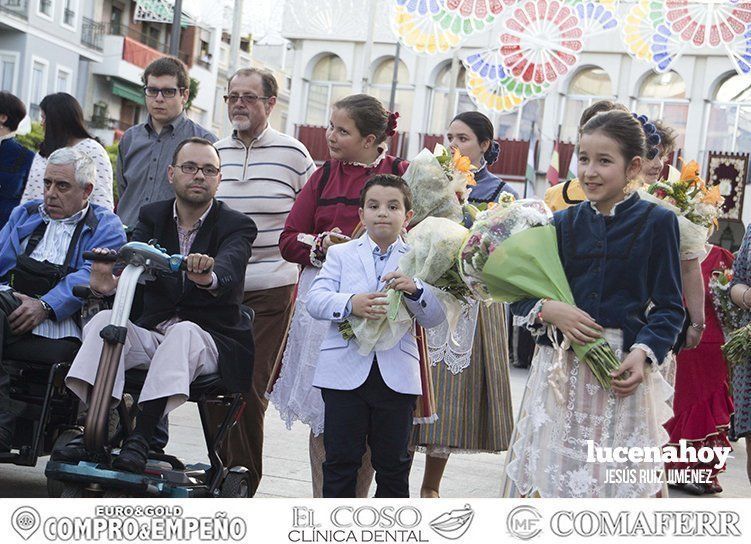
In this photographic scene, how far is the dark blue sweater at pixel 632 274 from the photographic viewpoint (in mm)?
4133

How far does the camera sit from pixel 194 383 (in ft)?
17.3

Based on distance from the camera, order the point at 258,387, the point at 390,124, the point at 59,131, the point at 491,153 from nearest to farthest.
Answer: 1. the point at 390,124
2. the point at 258,387
3. the point at 491,153
4. the point at 59,131

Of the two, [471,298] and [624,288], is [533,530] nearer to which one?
[624,288]

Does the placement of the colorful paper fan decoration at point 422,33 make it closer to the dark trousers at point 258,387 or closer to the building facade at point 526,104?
the dark trousers at point 258,387

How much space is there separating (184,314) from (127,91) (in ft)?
129

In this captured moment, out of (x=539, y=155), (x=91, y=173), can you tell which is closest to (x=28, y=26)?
(x=539, y=155)

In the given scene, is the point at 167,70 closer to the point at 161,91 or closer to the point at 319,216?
the point at 161,91

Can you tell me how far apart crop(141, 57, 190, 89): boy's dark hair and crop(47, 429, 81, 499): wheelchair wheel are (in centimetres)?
224

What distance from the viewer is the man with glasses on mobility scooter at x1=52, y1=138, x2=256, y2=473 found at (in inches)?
200

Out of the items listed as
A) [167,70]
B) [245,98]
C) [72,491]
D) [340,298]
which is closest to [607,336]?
[340,298]

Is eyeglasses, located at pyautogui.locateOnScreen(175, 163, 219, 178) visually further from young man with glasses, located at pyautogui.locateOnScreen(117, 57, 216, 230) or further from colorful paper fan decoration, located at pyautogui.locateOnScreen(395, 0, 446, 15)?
colorful paper fan decoration, located at pyautogui.locateOnScreen(395, 0, 446, 15)

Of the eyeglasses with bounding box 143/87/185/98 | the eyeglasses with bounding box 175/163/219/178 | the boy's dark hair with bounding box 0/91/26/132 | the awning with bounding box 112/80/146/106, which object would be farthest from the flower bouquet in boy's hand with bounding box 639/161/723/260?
the awning with bounding box 112/80/146/106

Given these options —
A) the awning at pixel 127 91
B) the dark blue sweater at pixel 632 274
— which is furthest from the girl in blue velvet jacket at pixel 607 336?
the awning at pixel 127 91

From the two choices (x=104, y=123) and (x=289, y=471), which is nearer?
(x=289, y=471)
